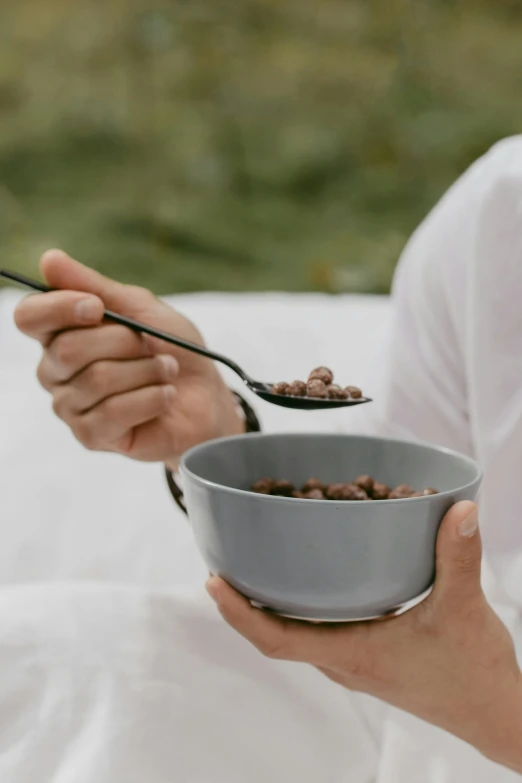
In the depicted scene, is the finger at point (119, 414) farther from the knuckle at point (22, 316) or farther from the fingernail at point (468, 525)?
the fingernail at point (468, 525)

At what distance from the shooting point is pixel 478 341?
35.8 inches

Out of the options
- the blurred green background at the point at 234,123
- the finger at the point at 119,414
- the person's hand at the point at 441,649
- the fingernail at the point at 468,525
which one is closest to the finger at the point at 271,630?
the person's hand at the point at 441,649

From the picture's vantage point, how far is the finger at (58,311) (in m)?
0.68

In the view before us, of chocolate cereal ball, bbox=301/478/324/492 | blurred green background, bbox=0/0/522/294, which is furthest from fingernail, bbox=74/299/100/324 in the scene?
blurred green background, bbox=0/0/522/294

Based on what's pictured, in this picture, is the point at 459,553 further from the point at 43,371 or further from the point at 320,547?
the point at 43,371

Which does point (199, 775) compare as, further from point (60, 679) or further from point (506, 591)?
point (506, 591)

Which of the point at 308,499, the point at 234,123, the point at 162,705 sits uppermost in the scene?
the point at 234,123

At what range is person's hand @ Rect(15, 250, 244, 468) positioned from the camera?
0.70 m

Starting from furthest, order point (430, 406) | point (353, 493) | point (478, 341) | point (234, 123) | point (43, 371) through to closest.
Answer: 1. point (234, 123)
2. point (430, 406)
3. point (478, 341)
4. point (43, 371)
5. point (353, 493)

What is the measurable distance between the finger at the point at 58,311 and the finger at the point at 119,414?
0.09 metres

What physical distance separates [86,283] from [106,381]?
86 mm

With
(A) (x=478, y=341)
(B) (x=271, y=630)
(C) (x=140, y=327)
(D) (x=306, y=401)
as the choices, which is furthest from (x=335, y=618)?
(A) (x=478, y=341)

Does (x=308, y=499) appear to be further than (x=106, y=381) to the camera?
No

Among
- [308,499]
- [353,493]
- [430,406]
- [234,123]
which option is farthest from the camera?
[234,123]
